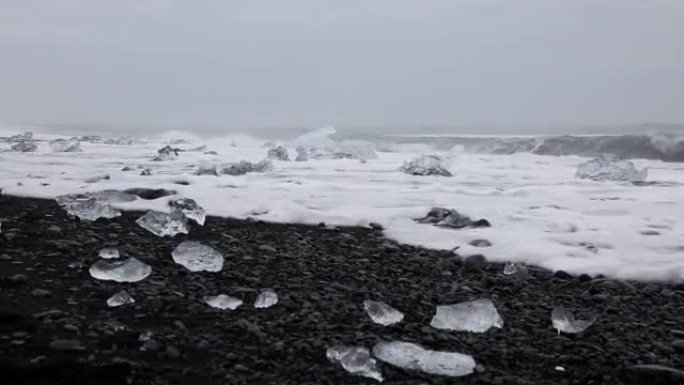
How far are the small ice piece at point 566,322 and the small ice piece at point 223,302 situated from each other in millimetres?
1423

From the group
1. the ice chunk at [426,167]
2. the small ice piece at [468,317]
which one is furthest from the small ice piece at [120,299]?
the ice chunk at [426,167]

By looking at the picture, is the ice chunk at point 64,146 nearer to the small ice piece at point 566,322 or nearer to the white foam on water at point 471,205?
the white foam on water at point 471,205

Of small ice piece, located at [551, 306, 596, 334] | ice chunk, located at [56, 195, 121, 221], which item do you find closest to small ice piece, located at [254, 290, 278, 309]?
small ice piece, located at [551, 306, 596, 334]

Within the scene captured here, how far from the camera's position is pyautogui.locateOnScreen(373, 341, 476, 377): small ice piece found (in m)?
2.13

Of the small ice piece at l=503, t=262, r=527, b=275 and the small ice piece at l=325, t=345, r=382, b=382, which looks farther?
the small ice piece at l=503, t=262, r=527, b=275

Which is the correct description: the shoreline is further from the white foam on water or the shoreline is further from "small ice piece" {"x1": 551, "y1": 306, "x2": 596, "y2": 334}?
the white foam on water

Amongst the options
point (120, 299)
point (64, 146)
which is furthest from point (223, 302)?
point (64, 146)

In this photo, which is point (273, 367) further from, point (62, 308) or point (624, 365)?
point (624, 365)

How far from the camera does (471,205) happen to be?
17.4 ft

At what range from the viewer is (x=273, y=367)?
2.08 metres

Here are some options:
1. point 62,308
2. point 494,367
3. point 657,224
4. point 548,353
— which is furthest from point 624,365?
point 657,224

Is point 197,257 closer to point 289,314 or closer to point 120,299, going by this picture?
point 120,299

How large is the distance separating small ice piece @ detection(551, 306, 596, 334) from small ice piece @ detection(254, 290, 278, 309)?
4.15 feet

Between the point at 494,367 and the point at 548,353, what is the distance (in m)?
0.29
